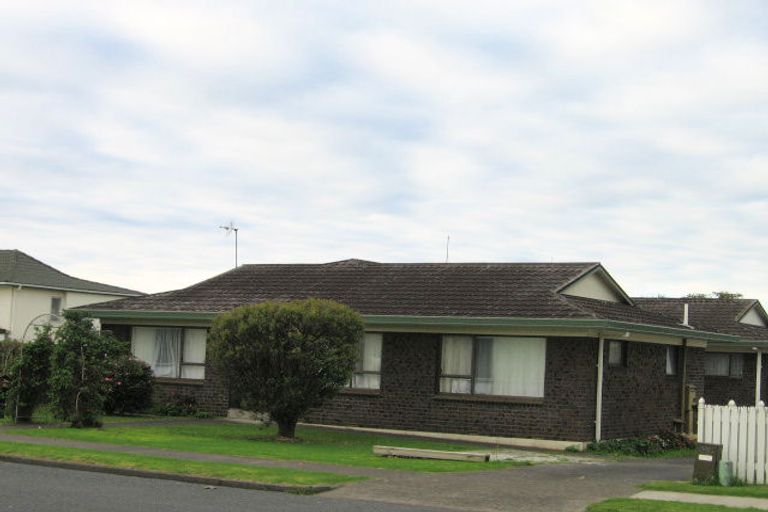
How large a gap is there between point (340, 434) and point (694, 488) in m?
10.2

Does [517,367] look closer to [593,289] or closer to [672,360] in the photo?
[593,289]

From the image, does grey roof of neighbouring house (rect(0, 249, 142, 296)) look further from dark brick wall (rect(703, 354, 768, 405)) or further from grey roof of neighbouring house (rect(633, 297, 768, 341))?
dark brick wall (rect(703, 354, 768, 405))

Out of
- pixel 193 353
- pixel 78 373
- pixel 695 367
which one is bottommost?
pixel 78 373

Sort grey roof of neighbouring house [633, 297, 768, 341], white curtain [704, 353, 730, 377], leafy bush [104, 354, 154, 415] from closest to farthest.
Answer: leafy bush [104, 354, 154, 415] < grey roof of neighbouring house [633, 297, 768, 341] < white curtain [704, 353, 730, 377]

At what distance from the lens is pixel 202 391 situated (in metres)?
27.1

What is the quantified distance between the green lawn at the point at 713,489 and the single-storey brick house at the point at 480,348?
21.6ft

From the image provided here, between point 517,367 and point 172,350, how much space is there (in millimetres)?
9847

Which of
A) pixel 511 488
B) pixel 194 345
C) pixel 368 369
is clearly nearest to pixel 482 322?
pixel 368 369

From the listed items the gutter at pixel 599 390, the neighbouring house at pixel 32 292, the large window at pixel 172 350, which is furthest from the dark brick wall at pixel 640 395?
the neighbouring house at pixel 32 292

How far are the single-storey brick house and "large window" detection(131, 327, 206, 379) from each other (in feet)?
0.11

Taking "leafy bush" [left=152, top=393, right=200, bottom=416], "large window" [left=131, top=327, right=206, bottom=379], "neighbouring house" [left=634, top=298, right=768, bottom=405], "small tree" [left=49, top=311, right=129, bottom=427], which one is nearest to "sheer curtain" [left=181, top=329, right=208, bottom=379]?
"large window" [left=131, top=327, right=206, bottom=379]

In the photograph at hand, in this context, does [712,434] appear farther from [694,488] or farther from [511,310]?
[511,310]

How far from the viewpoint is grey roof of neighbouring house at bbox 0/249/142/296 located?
4556cm

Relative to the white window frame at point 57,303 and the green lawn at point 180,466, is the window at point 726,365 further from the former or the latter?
the white window frame at point 57,303
